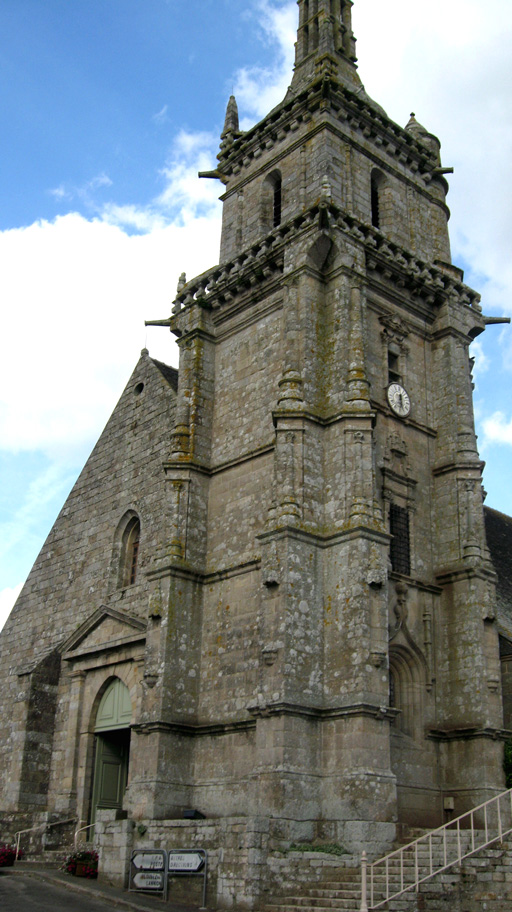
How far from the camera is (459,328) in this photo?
2234 cm

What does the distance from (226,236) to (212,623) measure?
1032 cm

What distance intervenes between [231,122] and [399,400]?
10.3 meters

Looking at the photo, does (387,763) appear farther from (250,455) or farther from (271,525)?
(250,455)

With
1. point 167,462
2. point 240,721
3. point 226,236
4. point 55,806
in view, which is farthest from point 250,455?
point 55,806

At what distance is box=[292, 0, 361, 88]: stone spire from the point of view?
24.3 meters

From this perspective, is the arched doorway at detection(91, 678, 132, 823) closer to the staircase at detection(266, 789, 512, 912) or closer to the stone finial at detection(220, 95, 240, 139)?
the staircase at detection(266, 789, 512, 912)

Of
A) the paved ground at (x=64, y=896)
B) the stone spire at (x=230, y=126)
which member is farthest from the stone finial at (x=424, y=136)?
the paved ground at (x=64, y=896)

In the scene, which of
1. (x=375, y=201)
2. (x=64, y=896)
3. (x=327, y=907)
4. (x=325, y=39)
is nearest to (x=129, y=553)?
(x=64, y=896)

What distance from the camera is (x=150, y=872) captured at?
53.2 ft

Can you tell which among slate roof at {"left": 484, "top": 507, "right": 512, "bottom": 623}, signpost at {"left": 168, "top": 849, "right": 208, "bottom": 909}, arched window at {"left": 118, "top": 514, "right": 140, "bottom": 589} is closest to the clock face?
slate roof at {"left": 484, "top": 507, "right": 512, "bottom": 623}

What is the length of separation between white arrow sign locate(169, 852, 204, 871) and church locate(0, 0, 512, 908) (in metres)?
0.27

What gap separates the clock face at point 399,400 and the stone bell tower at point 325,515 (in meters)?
0.07

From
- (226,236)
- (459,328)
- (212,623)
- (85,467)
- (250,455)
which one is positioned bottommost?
(212,623)

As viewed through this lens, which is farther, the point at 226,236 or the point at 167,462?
the point at 226,236
